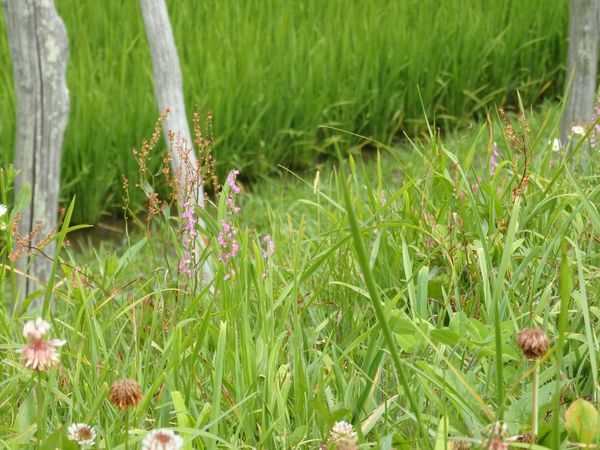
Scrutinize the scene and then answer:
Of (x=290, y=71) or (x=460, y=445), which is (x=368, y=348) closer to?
(x=460, y=445)

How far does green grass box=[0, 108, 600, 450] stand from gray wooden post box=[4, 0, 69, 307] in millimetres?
1372

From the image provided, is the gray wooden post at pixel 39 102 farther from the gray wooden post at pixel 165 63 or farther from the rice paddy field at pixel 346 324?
the rice paddy field at pixel 346 324

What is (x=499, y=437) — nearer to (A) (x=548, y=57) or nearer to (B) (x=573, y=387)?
(B) (x=573, y=387)

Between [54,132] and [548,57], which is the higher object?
[54,132]

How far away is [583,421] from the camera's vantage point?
133 centimetres

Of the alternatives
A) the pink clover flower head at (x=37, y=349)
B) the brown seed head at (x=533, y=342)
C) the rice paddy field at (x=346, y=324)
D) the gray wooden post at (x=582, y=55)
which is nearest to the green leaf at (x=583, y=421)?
the rice paddy field at (x=346, y=324)

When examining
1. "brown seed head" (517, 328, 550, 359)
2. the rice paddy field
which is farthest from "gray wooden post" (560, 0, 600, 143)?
"brown seed head" (517, 328, 550, 359)

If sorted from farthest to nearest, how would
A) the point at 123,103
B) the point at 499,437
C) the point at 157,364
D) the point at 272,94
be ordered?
the point at 272,94 → the point at 123,103 → the point at 157,364 → the point at 499,437

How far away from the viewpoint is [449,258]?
184cm

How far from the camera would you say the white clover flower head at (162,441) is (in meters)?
1.08

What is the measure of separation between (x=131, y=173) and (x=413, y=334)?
384 centimetres

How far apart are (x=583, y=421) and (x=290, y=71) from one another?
176 inches

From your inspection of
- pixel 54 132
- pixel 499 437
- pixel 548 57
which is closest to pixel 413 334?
pixel 499 437

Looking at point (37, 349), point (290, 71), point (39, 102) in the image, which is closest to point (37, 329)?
point (37, 349)
